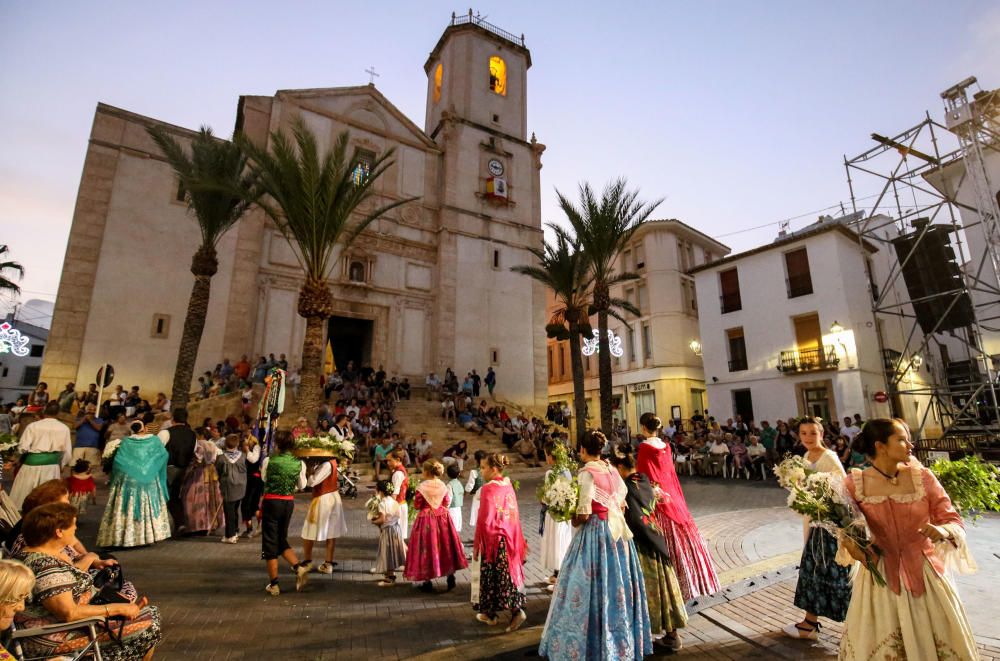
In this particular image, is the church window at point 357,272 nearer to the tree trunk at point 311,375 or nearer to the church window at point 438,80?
the tree trunk at point 311,375

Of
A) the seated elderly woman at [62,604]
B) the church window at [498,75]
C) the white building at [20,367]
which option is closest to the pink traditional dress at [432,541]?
the seated elderly woman at [62,604]

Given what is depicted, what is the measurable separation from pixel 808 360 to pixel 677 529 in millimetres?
19693

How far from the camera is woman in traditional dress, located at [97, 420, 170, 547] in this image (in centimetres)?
677

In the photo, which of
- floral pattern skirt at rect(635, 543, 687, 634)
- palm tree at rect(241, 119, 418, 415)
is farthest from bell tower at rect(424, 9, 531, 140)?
floral pattern skirt at rect(635, 543, 687, 634)

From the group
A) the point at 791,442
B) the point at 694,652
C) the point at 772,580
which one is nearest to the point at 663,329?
the point at 791,442

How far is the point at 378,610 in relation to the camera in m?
4.77

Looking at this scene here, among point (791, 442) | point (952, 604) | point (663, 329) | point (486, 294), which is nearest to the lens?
point (952, 604)

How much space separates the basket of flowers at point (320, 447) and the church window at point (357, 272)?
59.6 ft

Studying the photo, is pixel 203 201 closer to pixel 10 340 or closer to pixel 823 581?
pixel 823 581

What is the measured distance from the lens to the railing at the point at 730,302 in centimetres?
2368

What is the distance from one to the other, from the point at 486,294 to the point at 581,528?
22.8 m

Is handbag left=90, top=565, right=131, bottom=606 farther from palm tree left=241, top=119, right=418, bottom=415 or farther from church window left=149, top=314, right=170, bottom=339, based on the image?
church window left=149, top=314, right=170, bottom=339

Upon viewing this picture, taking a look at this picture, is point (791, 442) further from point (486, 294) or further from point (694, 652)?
point (486, 294)

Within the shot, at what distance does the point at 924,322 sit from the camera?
17.3 metres
